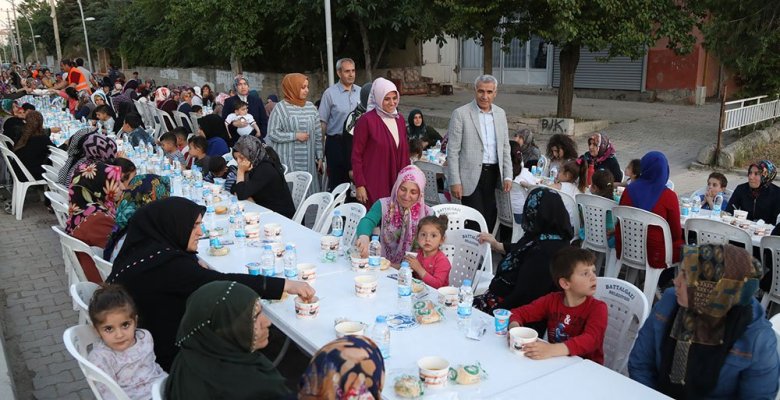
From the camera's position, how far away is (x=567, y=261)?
2.86 m

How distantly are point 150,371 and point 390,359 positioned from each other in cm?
123

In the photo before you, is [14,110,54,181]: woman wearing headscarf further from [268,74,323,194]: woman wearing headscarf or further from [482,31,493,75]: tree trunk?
[482,31,493,75]: tree trunk

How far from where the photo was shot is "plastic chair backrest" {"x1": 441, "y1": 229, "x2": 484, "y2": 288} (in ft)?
13.7

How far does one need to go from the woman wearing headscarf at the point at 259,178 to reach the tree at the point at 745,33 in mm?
10235

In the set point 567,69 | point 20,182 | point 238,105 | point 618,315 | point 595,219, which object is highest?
point 567,69

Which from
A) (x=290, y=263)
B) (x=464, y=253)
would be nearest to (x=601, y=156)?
(x=464, y=253)

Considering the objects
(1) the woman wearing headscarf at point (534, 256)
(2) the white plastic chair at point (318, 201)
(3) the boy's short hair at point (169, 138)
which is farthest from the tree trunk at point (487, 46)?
(1) the woman wearing headscarf at point (534, 256)

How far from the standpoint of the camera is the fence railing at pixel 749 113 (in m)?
11.3

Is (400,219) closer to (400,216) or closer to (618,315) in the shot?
(400,216)

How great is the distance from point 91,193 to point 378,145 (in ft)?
8.02

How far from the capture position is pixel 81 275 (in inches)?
161

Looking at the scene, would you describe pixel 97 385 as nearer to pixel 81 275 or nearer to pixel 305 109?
pixel 81 275

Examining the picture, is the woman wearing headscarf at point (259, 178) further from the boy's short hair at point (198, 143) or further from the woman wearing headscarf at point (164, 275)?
the woman wearing headscarf at point (164, 275)

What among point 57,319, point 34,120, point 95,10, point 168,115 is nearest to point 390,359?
point 57,319
